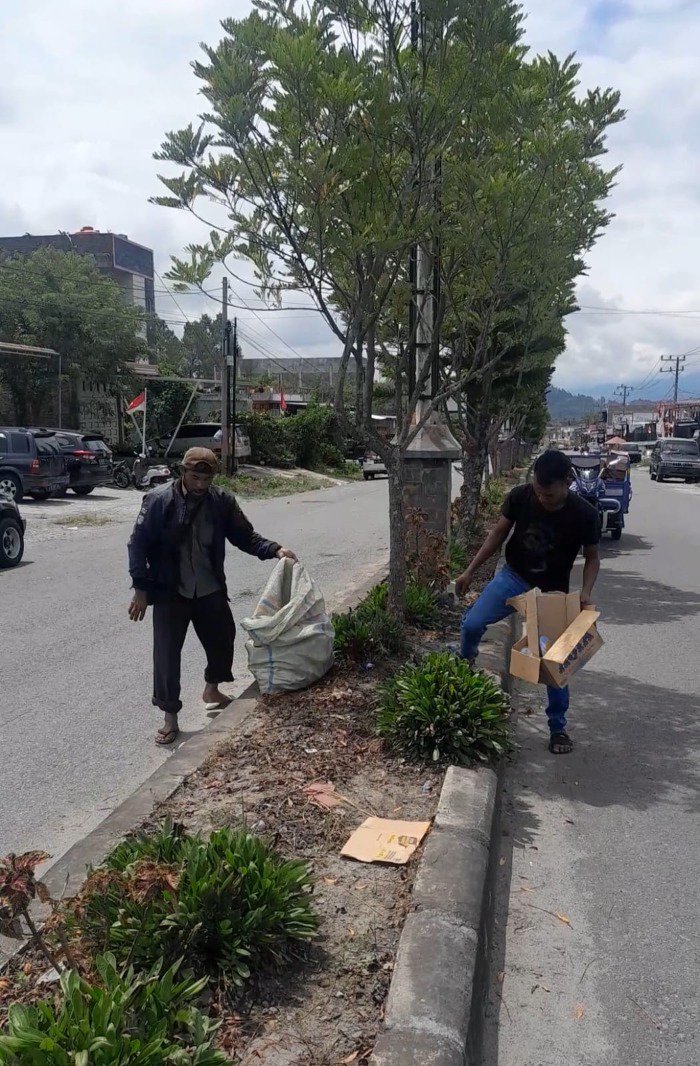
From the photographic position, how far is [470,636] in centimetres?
535

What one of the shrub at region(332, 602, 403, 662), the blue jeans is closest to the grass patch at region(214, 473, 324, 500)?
the shrub at region(332, 602, 403, 662)

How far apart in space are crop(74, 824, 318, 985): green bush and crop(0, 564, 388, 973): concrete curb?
0.79 ft

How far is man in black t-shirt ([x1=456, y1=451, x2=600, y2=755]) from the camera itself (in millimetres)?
4941

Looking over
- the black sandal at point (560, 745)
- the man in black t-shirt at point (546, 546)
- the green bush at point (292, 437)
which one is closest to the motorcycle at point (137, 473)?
the green bush at point (292, 437)

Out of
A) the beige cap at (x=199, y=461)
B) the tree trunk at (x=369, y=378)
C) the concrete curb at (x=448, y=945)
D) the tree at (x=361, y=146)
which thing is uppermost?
the tree at (x=361, y=146)

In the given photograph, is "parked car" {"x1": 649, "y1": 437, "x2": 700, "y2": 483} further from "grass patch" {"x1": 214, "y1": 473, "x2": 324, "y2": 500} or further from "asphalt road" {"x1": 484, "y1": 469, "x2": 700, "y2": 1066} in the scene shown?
"asphalt road" {"x1": 484, "y1": 469, "x2": 700, "y2": 1066}

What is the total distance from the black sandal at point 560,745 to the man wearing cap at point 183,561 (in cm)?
196

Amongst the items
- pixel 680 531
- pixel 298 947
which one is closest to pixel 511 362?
pixel 680 531

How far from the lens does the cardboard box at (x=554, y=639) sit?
451cm

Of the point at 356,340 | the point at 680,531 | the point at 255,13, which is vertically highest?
the point at 255,13

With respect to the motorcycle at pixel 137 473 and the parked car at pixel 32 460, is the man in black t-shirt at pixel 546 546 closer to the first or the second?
the parked car at pixel 32 460

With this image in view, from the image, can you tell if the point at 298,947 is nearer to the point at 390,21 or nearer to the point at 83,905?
the point at 83,905

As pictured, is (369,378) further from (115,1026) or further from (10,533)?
(10,533)

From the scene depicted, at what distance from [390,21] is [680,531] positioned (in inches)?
570
